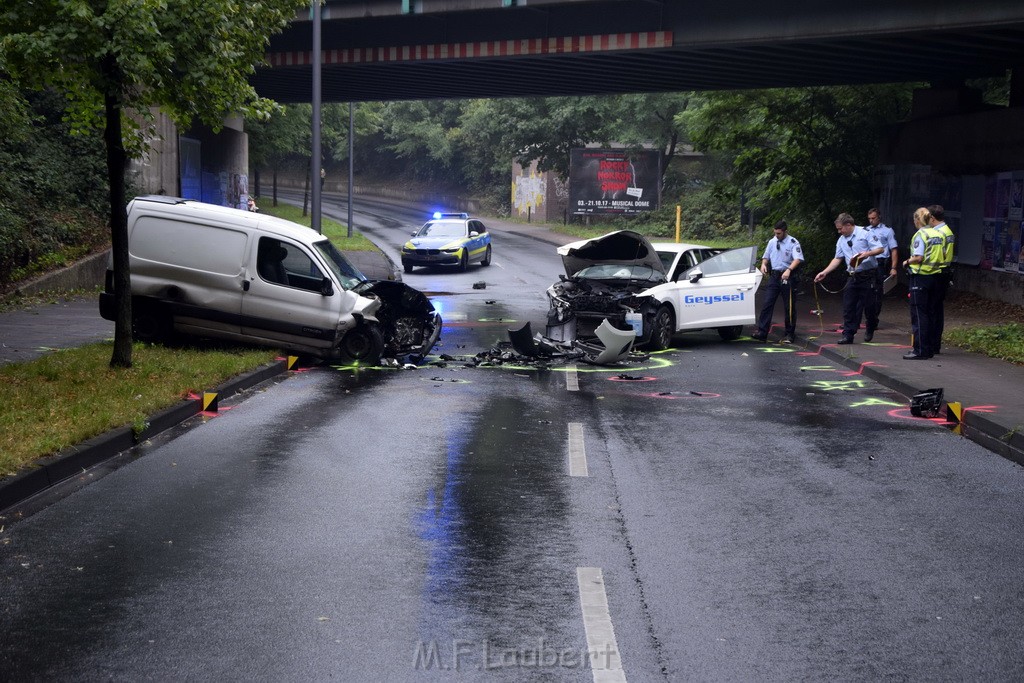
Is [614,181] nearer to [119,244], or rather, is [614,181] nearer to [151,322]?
[151,322]

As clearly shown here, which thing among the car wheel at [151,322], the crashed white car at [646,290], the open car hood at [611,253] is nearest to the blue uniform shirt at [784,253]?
the crashed white car at [646,290]

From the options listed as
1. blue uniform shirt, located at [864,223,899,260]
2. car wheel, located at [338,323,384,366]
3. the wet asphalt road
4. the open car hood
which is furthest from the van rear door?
blue uniform shirt, located at [864,223,899,260]

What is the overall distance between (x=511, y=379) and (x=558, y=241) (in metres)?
37.8

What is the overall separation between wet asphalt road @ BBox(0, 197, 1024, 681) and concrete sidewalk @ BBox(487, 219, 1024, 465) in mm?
471

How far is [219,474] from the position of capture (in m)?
8.30

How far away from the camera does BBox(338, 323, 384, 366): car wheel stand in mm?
14641

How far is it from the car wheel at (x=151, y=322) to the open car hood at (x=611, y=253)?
587 centimetres

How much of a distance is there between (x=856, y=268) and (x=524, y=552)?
11.5 metres

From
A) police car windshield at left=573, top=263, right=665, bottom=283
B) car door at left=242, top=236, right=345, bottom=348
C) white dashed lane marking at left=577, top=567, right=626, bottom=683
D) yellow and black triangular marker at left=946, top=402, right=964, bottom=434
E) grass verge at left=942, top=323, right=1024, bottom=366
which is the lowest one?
white dashed lane marking at left=577, top=567, right=626, bottom=683

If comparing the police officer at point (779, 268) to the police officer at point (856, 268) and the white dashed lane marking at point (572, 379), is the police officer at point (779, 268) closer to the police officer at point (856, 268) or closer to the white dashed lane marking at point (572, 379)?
the police officer at point (856, 268)

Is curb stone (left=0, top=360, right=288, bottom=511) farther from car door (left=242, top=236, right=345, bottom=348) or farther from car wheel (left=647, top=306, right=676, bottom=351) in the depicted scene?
car wheel (left=647, top=306, right=676, bottom=351)

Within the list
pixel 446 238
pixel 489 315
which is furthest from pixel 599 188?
pixel 489 315

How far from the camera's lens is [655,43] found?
76.0 ft

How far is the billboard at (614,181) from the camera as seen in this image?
180 feet
